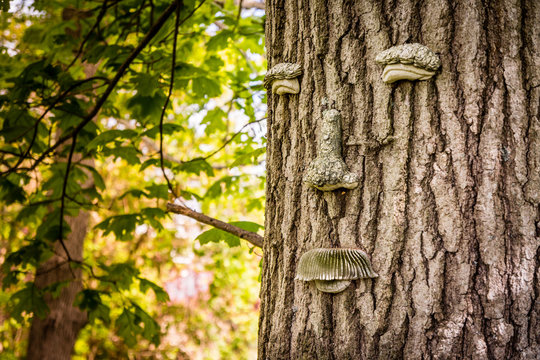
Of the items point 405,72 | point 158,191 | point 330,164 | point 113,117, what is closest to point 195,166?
point 158,191

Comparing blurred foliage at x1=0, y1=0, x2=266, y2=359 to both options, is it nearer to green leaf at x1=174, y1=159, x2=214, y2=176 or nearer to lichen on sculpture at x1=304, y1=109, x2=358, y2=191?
green leaf at x1=174, y1=159, x2=214, y2=176

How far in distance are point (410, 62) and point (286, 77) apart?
0.36 metres

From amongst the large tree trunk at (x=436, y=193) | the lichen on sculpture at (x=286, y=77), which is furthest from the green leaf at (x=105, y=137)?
the large tree trunk at (x=436, y=193)

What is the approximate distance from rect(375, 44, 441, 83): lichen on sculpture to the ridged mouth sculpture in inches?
18.4

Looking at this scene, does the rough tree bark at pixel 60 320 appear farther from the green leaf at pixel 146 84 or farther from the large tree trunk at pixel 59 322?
the green leaf at pixel 146 84

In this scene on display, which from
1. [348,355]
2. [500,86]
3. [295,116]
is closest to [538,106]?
[500,86]

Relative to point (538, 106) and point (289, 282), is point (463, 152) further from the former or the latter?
point (289, 282)

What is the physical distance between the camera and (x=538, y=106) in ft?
3.28

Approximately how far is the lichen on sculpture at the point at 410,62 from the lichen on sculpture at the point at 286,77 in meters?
0.27

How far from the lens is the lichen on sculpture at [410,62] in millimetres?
1000

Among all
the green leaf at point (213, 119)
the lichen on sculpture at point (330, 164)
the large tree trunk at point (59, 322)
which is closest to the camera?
the lichen on sculpture at point (330, 164)

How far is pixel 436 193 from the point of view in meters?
1.00

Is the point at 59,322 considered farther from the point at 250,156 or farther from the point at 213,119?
the point at 250,156

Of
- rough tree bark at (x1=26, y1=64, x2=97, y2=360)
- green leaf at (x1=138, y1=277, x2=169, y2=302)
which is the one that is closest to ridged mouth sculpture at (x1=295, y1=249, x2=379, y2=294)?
green leaf at (x1=138, y1=277, x2=169, y2=302)
